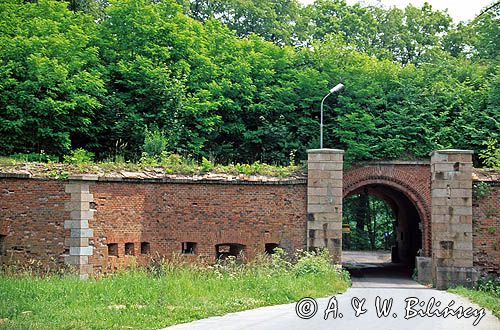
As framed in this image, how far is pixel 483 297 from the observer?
16156mm

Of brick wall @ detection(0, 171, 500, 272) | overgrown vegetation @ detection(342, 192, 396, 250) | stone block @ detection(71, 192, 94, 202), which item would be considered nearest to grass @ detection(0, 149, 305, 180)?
brick wall @ detection(0, 171, 500, 272)

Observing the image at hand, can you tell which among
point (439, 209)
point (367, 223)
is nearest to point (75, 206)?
point (439, 209)

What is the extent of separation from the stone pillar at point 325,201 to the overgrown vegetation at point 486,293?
3.64 meters

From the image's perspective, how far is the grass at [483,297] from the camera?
1425cm

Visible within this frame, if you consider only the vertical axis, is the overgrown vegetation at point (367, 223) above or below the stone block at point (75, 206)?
below

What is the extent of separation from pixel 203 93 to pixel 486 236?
11.9 m

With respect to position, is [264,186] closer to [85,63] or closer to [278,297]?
[278,297]

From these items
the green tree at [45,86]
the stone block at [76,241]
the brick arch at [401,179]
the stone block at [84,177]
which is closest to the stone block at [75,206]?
the stone block at [84,177]

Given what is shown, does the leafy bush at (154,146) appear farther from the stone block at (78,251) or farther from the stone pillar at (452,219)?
the stone pillar at (452,219)

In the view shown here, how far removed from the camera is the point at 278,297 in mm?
14281

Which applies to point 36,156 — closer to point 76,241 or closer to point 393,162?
point 76,241

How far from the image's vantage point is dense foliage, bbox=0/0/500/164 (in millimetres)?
23734

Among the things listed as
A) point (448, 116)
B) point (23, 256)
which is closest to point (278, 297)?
point (23, 256)

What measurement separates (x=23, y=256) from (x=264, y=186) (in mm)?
6920
